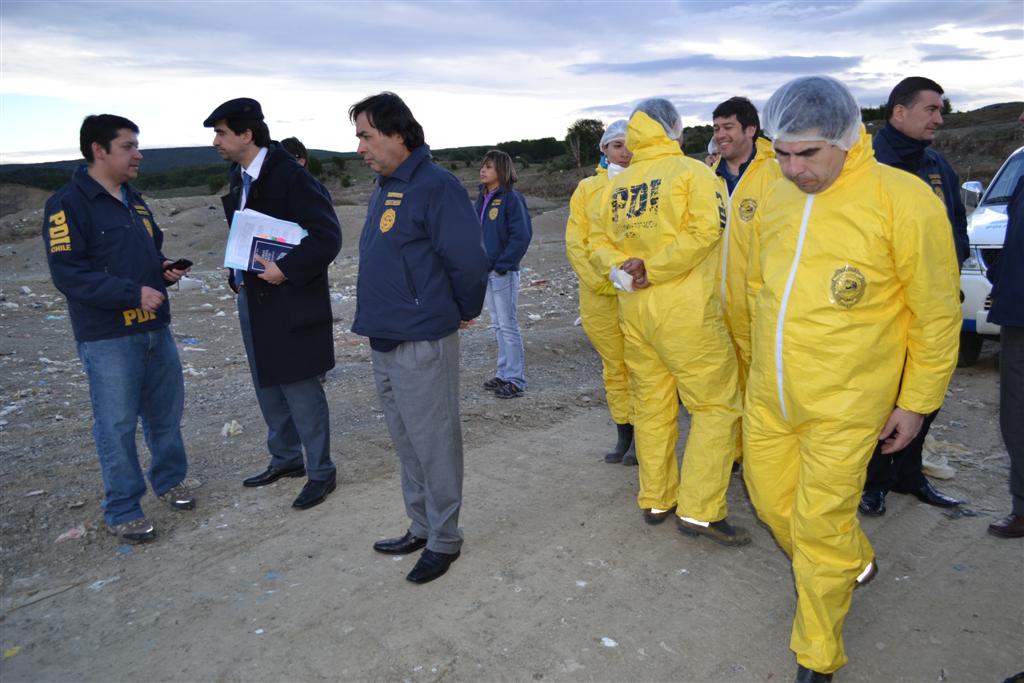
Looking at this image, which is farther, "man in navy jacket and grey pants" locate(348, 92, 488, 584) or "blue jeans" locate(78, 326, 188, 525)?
"blue jeans" locate(78, 326, 188, 525)

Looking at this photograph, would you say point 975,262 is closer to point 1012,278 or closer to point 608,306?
point 1012,278

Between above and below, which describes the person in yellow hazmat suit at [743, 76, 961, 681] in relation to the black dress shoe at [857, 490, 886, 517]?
above

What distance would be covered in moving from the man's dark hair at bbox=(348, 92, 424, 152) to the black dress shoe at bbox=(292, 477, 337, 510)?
7.41 feet

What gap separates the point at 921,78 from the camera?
440cm

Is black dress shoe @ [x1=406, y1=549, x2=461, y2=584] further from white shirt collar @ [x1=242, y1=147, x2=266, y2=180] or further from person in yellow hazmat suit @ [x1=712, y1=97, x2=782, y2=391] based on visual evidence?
white shirt collar @ [x1=242, y1=147, x2=266, y2=180]

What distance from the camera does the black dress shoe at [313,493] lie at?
4.73 meters

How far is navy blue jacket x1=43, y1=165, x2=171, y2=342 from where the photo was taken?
4188 mm

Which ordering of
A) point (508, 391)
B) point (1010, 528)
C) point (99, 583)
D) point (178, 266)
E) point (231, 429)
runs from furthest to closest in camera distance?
point (508, 391) < point (231, 429) < point (178, 266) < point (1010, 528) < point (99, 583)

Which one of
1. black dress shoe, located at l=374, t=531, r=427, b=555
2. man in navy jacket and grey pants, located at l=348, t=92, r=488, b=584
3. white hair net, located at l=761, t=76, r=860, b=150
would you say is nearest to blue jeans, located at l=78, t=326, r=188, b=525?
black dress shoe, located at l=374, t=531, r=427, b=555

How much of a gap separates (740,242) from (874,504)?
1.71 metres

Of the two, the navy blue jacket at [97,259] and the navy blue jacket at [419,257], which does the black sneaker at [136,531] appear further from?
the navy blue jacket at [419,257]

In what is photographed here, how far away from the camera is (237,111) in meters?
4.46

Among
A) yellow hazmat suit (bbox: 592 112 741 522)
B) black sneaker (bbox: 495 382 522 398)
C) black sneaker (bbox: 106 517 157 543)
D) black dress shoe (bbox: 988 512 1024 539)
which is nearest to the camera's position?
yellow hazmat suit (bbox: 592 112 741 522)

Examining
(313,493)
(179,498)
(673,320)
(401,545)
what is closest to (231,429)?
(179,498)
